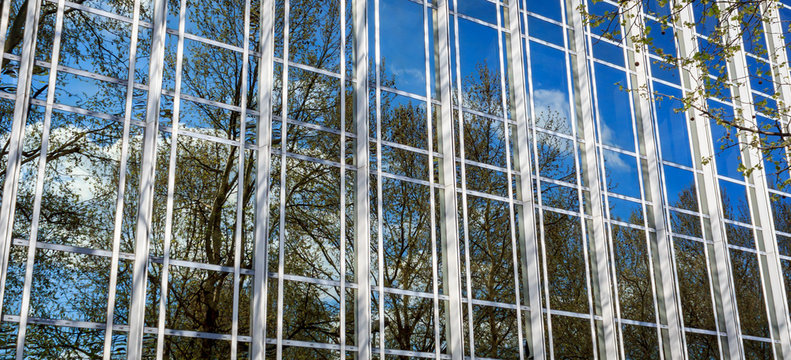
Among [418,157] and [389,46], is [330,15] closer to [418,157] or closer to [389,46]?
[389,46]

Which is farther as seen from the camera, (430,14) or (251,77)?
(430,14)

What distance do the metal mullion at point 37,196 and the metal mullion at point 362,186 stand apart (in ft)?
9.05

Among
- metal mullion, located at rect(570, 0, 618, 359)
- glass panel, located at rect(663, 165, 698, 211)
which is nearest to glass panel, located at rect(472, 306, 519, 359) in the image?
metal mullion, located at rect(570, 0, 618, 359)

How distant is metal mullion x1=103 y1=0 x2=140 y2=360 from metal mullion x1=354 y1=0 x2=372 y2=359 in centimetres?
216

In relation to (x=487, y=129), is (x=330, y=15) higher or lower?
higher

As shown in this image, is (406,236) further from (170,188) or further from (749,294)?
(749,294)

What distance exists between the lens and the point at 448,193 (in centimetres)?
873

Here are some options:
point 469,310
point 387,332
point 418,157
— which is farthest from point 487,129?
point 387,332

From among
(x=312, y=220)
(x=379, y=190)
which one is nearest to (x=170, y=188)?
(x=312, y=220)

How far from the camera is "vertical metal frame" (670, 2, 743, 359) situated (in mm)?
10594

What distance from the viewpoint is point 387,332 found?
7.98 m

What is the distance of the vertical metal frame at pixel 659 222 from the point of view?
32.8 feet

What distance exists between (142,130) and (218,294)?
1.48 meters

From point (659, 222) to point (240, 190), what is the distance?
543cm
